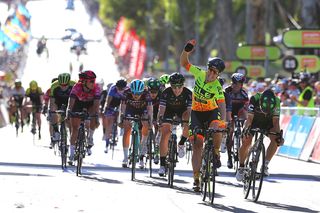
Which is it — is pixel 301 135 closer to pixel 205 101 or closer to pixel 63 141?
pixel 63 141

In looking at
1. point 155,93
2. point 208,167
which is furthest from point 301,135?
point 208,167

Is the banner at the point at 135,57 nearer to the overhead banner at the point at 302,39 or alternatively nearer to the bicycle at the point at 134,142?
the overhead banner at the point at 302,39

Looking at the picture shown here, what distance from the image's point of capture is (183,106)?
703 inches

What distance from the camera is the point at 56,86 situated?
2095cm

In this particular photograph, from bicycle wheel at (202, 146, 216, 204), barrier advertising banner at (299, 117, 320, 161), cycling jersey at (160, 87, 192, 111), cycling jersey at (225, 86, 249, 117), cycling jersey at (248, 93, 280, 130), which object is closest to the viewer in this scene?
bicycle wheel at (202, 146, 216, 204)

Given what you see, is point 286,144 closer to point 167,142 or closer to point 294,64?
point 167,142

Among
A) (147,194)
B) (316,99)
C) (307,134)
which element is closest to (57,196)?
(147,194)

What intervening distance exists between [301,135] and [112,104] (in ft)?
13.8

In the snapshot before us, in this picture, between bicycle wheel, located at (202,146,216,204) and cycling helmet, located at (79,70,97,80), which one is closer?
bicycle wheel, located at (202,146,216,204)

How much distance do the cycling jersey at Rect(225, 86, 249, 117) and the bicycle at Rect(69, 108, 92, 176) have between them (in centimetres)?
269

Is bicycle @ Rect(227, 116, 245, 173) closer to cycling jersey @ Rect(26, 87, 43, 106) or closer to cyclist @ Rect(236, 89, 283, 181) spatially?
cyclist @ Rect(236, 89, 283, 181)

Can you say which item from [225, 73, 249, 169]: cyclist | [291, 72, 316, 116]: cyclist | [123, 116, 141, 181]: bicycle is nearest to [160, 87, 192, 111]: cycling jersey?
[123, 116, 141, 181]: bicycle

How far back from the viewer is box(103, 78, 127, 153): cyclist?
76.8 feet

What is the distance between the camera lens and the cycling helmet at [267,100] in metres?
15.3
